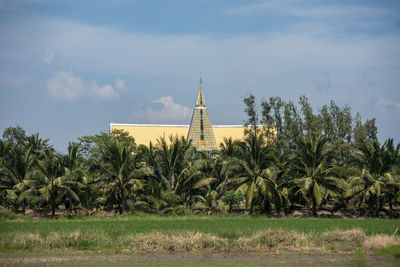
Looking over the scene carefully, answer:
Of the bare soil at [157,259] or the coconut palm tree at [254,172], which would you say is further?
the coconut palm tree at [254,172]

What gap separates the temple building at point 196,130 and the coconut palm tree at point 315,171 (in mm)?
12826

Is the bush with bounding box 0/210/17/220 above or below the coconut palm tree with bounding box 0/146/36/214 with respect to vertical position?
below

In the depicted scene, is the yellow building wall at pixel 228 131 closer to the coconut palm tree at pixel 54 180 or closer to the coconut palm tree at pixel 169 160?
the coconut palm tree at pixel 169 160

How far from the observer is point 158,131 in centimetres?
5028

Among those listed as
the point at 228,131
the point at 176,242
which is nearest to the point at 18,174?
the point at 176,242

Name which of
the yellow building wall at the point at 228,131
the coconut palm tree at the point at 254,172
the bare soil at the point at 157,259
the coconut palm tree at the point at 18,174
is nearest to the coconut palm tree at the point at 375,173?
the coconut palm tree at the point at 254,172

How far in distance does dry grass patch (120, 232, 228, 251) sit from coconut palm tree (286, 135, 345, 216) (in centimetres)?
1107

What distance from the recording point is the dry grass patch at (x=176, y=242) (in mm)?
15344

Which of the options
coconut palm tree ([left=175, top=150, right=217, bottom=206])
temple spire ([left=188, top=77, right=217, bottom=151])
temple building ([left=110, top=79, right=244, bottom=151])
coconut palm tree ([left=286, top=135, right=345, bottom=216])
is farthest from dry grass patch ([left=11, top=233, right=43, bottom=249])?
temple spire ([left=188, top=77, right=217, bottom=151])

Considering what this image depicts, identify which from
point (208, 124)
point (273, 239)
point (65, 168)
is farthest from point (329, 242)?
point (208, 124)

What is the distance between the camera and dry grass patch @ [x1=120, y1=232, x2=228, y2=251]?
15.3m

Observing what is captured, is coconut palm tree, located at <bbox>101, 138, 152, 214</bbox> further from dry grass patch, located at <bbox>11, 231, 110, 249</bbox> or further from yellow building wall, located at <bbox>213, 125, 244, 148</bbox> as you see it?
yellow building wall, located at <bbox>213, 125, 244, 148</bbox>

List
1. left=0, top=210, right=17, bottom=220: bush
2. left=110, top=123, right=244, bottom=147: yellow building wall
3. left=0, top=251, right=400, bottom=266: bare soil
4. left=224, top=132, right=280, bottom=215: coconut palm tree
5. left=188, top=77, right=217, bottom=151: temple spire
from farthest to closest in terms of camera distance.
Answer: left=110, top=123, right=244, bottom=147: yellow building wall
left=188, top=77, right=217, bottom=151: temple spire
left=224, top=132, right=280, bottom=215: coconut palm tree
left=0, top=210, right=17, bottom=220: bush
left=0, top=251, right=400, bottom=266: bare soil

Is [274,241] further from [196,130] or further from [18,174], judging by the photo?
[196,130]
